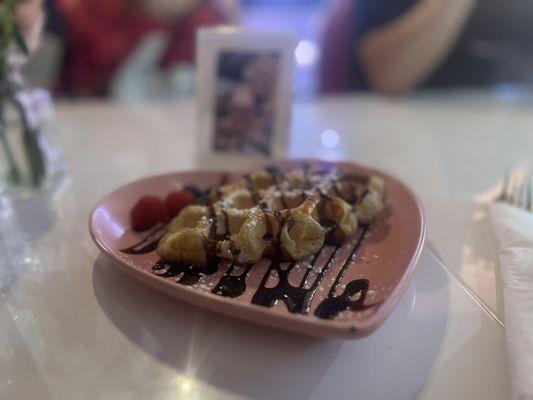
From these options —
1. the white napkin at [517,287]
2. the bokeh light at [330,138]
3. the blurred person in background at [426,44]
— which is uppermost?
the blurred person in background at [426,44]

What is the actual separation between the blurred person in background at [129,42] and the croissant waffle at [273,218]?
900mm

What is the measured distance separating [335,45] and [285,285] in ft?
3.85

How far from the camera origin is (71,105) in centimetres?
149

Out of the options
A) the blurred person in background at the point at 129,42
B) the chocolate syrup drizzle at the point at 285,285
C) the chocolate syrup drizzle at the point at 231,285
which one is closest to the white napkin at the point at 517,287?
the chocolate syrup drizzle at the point at 285,285

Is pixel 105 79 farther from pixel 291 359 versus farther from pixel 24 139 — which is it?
pixel 291 359

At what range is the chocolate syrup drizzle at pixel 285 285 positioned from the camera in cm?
54

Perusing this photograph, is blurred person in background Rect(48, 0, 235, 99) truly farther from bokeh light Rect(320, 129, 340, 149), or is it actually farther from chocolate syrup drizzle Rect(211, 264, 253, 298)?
chocolate syrup drizzle Rect(211, 264, 253, 298)

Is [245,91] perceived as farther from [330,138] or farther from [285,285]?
[285,285]

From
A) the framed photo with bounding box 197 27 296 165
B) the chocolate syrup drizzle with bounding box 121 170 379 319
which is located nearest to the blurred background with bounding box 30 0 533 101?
the framed photo with bounding box 197 27 296 165

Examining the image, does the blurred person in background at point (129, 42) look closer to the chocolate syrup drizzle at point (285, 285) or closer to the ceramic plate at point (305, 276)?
the ceramic plate at point (305, 276)

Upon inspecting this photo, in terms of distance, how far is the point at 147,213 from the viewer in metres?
0.72

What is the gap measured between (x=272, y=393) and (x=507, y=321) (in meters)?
0.28

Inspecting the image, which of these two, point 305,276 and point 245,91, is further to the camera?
point 245,91

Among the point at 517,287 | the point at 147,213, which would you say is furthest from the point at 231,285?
the point at 517,287
